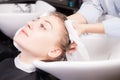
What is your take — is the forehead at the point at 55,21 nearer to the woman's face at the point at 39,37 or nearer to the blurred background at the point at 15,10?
the woman's face at the point at 39,37

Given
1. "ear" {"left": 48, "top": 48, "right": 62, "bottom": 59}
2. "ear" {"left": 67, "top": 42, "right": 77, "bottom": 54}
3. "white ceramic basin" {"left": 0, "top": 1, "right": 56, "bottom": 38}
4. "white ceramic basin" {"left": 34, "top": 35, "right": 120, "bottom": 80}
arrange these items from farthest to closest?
"white ceramic basin" {"left": 0, "top": 1, "right": 56, "bottom": 38}, "ear" {"left": 48, "top": 48, "right": 62, "bottom": 59}, "ear" {"left": 67, "top": 42, "right": 77, "bottom": 54}, "white ceramic basin" {"left": 34, "top": 35, "right": 120, "bottom": 80}

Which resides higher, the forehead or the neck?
the forehead

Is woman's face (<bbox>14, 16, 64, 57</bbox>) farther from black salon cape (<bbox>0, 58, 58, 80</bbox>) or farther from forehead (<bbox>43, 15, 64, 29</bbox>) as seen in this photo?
black salon cape (<bbox>0, 58, 58, 80</bbox>)

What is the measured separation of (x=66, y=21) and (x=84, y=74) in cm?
31

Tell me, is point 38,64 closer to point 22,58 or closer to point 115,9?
point 22,58

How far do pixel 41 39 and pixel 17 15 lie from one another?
494mm

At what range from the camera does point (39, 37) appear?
117 cm

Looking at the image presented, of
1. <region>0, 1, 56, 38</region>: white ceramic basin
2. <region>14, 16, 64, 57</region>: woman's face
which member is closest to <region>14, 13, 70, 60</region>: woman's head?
<region>14, 16, 64, 57</region>: woman's face

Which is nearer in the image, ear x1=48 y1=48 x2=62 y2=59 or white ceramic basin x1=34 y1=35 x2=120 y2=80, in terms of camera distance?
white ceramic basin x1=34 y1=35 x2=120 y2=80

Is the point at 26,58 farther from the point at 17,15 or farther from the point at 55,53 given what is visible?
the point at 17,15

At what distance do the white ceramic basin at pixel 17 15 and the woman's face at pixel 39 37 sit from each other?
1.42ft

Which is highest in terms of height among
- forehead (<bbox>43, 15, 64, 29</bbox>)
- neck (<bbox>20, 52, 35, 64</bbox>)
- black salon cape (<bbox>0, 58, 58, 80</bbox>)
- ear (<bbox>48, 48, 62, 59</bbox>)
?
forehead (<bbox>43, 15, 64, 29</bbox>)

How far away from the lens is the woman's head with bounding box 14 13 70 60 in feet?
3.82

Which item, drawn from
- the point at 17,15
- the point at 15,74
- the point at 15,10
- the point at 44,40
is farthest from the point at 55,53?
the point at 15,10
